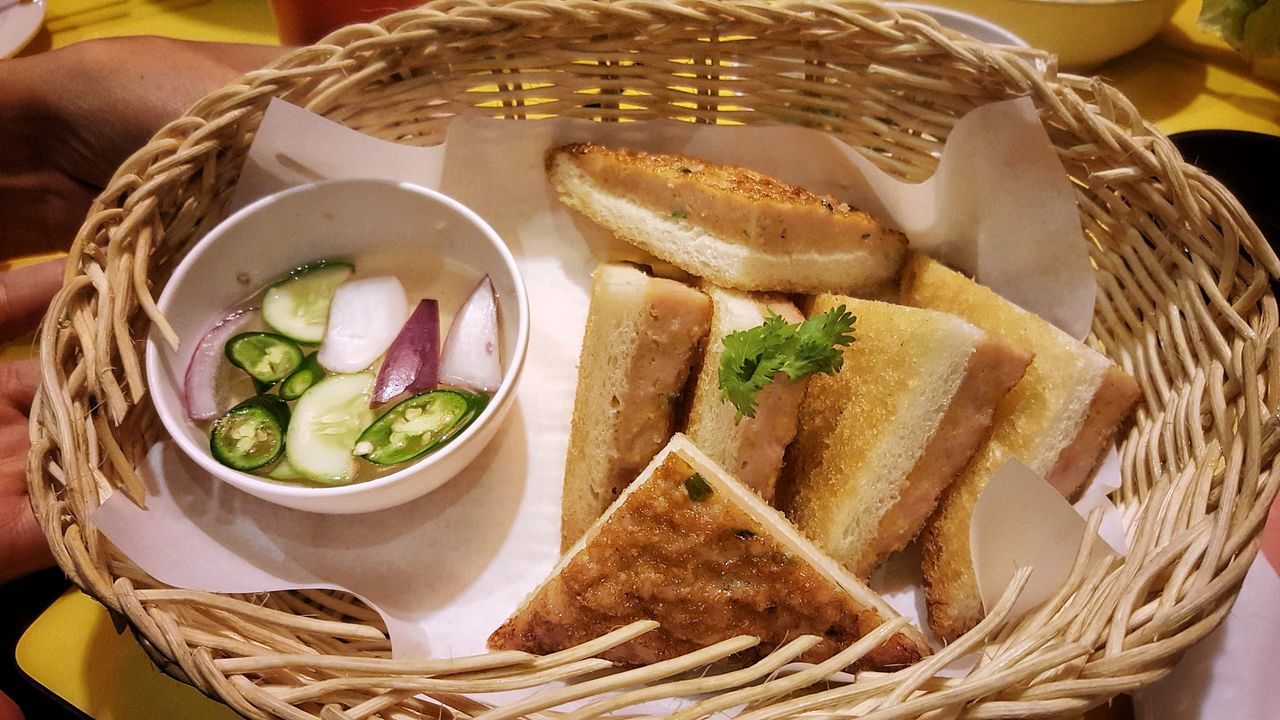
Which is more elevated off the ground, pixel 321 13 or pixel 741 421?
pixel 321 13

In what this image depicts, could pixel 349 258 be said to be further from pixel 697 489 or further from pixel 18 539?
pixel 697 489

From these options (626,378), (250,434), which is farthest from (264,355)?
(626,378)

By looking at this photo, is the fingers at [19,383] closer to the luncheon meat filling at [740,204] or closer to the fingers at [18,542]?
the fingers at [18,542]

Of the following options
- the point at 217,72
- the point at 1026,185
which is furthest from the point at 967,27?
the point at 217,72

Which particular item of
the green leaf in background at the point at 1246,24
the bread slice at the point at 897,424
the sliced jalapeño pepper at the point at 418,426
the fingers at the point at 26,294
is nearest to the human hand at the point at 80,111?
the fingers at the point at 26,294

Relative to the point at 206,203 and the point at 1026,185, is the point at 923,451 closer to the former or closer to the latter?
the point at 1026,185

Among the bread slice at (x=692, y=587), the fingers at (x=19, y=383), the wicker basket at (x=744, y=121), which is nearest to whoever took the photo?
the wicker basket at (x=744, y=121)
